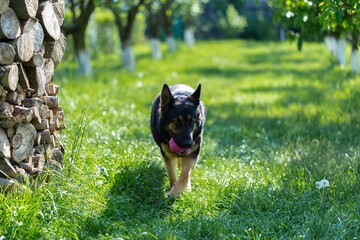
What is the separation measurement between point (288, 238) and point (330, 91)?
25.6ft

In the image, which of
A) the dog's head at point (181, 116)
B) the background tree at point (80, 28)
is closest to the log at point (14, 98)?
the dog's head at point (181, 116)

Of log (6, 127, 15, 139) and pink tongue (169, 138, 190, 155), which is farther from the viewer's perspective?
pink tongue (169, 138, 190, 155)

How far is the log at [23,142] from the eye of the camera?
496 centimetres

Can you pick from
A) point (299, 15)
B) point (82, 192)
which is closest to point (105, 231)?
point (82, 192)

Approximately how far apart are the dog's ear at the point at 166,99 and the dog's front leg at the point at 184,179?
52 centimetres

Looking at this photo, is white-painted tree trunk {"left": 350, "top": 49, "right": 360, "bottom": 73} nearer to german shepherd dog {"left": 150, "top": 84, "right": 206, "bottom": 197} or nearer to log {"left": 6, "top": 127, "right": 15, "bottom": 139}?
german shepherd dog {"left": 150, "top": 84, "right": 206, "bottom": 197}

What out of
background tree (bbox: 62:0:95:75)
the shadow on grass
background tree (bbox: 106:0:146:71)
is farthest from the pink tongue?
background tree (bbox: 106:0:146:71)

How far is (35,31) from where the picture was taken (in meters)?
5.26

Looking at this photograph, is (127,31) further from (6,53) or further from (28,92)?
(6,53)

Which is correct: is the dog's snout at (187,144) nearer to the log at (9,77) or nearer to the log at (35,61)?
the log at (35,61)

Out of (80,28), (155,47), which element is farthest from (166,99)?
(155,47)

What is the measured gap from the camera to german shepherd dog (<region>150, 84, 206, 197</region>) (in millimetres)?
5738

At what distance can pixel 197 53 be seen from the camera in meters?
24.5

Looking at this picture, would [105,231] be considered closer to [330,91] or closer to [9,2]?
[9,2]
